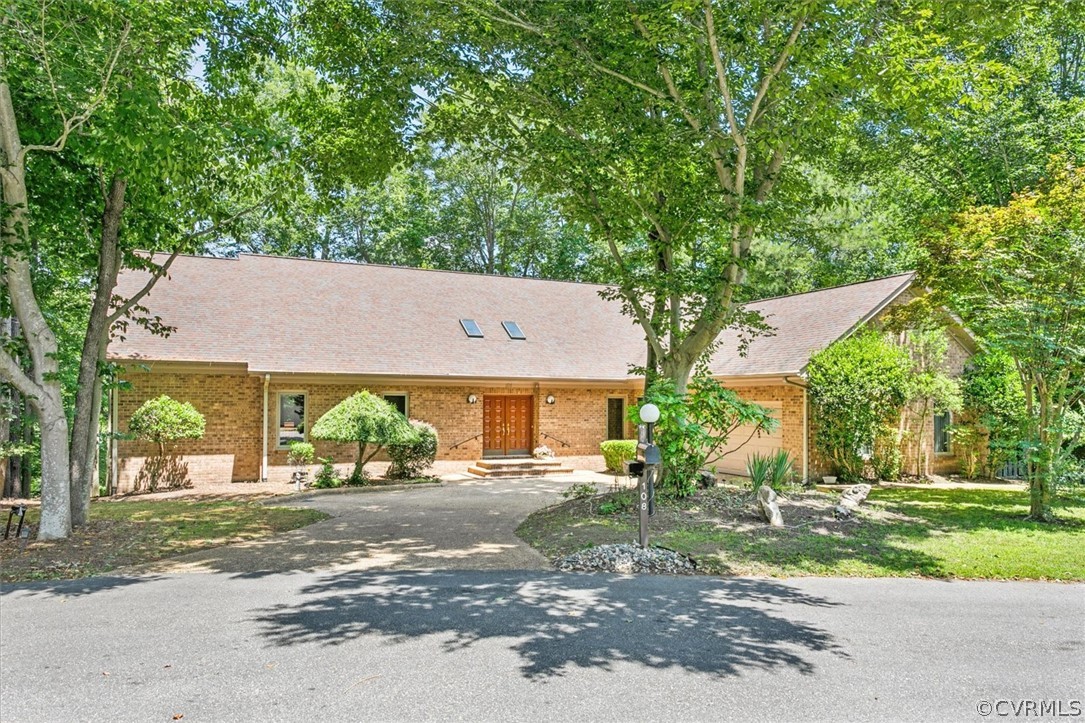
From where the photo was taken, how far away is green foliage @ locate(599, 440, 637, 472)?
Result: 17.2 meters

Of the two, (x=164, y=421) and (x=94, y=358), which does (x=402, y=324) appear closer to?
(x=164, y=421)

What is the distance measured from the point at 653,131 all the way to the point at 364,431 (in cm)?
824

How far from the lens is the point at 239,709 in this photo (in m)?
4.01

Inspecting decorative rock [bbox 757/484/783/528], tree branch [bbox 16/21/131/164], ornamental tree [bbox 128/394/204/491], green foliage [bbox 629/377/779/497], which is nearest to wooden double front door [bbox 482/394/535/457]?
ornamental tree [bbox 128/394/204/491]

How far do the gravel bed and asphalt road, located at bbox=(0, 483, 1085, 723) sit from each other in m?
0.37

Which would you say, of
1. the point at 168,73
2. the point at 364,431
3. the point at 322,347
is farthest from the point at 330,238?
the point at 168,73

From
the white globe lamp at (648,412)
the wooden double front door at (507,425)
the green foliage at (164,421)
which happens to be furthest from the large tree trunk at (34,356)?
the wooden double front door at (507,425)

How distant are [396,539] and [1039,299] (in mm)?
9893

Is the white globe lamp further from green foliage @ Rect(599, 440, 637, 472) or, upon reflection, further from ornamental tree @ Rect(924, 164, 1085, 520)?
green foliage @ Rect(599, 440, 637, 472)

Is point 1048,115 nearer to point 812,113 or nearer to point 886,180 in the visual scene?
point 886,180

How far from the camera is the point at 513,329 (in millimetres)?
19703

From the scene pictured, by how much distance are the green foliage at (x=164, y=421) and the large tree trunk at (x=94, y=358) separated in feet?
13.5

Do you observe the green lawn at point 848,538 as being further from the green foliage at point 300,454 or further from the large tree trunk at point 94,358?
the green foliage at point 300,454

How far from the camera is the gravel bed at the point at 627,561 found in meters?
7.45
